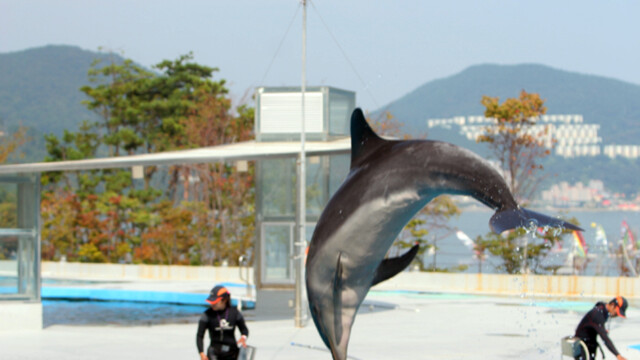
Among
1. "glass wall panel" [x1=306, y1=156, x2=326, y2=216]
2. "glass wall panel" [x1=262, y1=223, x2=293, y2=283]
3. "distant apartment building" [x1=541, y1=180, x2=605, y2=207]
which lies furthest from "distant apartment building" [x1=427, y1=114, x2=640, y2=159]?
"glass wall panel" [x1=306, y1=156, x2=326, y2=216]

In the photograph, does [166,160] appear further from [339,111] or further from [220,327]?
[220,327]

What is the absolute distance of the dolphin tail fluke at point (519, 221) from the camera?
473cm

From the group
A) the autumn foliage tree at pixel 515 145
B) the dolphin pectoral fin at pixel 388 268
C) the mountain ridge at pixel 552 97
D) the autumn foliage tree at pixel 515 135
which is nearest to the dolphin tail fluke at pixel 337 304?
the dolphin pectoral fin at pixel 388 268

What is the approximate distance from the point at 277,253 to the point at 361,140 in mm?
11383

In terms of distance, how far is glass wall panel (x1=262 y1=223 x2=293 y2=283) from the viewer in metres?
17.0

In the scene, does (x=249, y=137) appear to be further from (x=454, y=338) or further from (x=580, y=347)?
(x=580, y=347)

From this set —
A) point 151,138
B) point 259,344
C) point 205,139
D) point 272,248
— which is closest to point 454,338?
point 259,344

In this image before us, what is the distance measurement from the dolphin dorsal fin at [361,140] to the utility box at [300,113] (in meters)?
11.7

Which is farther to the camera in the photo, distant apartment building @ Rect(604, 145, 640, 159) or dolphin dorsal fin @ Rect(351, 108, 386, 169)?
distant apartment building @ Rect(604, 145, 640, 159)

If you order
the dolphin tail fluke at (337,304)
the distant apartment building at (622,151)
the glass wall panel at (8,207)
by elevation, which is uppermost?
the distant apartment building at (622,151)

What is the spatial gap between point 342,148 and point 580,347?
6880 mm

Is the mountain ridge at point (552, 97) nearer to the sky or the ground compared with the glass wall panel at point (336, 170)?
nearer to the sky

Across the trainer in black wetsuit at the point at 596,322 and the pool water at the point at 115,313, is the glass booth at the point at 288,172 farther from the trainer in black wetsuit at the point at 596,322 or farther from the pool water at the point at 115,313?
the trainer in black wetsuit at the point at 596,322

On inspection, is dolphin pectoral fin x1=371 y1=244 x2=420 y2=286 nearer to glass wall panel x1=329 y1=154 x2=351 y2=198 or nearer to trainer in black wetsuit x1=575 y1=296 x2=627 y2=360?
trainer in black wetsuit x1=575 y1=296 x2=627 y2=360
